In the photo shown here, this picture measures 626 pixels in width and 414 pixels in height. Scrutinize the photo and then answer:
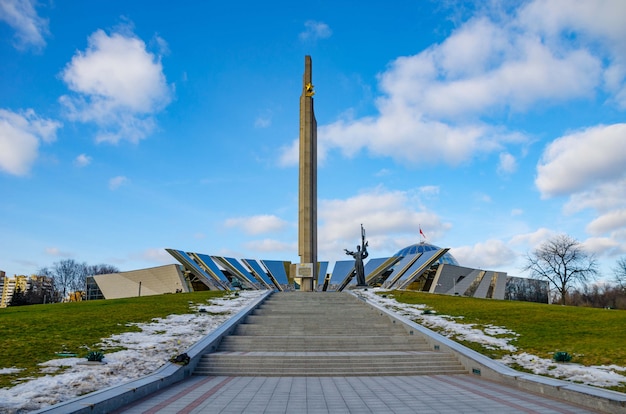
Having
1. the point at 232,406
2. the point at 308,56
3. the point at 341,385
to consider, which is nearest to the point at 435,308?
the point at 341,385

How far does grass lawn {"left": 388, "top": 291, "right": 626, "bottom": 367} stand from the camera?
9.39m

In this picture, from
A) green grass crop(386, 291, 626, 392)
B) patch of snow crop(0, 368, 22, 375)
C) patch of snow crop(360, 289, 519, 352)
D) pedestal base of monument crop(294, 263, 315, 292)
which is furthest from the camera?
pedestal base of monument crop(294, 263, 315, 292)

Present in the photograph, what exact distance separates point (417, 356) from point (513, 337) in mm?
3091

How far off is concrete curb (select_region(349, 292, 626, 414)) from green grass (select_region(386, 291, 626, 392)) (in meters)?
0.59

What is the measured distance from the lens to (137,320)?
13766 mm

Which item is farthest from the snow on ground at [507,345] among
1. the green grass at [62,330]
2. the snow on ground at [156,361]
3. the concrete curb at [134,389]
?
the green grass at [62,330]

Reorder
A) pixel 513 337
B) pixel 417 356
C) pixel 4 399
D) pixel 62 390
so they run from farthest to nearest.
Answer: pixel 513 337, pixel 417 356, pixel 62 390, pixel 4 399

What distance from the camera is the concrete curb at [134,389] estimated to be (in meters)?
5.46

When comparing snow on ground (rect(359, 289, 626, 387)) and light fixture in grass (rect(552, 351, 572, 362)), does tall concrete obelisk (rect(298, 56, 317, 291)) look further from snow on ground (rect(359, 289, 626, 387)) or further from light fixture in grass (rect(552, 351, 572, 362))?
light fixture in grass (rect(552, 351, 572, 362))

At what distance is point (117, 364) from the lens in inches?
330

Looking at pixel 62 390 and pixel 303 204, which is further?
pixel 303 204

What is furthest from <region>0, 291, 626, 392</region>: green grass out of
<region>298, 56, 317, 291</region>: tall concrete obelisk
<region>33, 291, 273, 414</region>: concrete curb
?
<region>298, 56, 317, 291</region>: tall concrete obelisk

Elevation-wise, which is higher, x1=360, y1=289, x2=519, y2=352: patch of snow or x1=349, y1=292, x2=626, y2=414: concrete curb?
x1=360, y1=289, x2=519, y2=352: patch of snow

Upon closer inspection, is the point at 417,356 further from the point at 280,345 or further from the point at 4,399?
the point at 4,399
